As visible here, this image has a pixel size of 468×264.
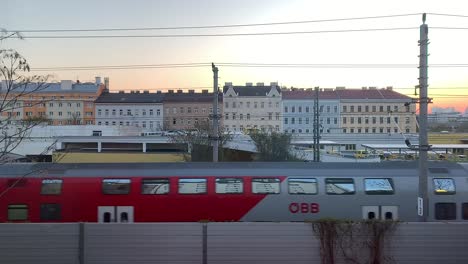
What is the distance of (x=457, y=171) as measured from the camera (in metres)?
18.1

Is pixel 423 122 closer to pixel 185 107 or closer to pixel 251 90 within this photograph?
pixel 185 107

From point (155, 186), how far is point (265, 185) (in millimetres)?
3798

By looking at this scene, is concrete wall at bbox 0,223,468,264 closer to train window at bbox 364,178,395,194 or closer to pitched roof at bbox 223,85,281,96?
train window at bbox 364,178,395,194

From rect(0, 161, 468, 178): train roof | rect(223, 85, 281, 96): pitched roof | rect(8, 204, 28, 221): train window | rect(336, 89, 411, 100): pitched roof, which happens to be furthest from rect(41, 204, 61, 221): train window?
rect(223, 85, 281, 96): pitched roof

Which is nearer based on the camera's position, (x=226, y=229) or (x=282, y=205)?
(x=226, y=229)

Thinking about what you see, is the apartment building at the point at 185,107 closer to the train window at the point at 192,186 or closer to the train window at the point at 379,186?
the train window at the point at 192,186

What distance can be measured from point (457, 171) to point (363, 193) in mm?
3635

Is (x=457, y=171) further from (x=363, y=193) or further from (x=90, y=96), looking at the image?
(x=90, y=96)

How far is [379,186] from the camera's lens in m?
17.6

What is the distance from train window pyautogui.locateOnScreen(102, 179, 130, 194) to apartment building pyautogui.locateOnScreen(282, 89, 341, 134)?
7072 cm

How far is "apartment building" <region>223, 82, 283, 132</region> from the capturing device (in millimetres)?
100250

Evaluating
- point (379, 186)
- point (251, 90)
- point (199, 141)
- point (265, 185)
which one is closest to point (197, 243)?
point (265, 185)

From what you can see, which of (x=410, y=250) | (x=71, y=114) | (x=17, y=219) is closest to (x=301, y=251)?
(x=410, y=250)

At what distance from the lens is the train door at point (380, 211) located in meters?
17.3
